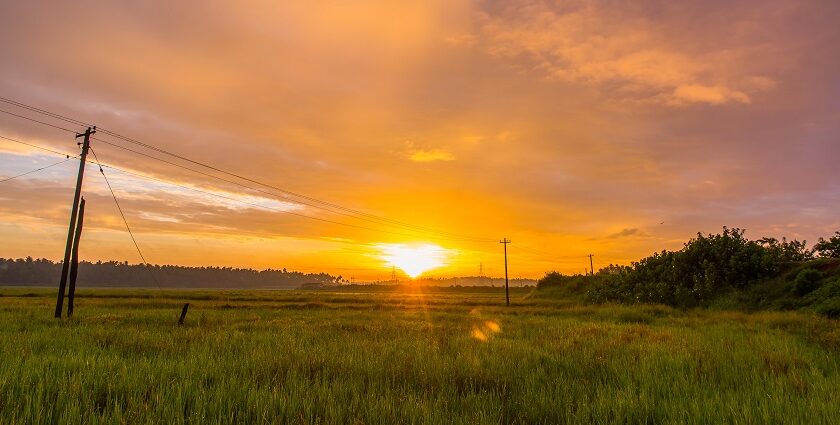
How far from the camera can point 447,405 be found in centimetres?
529

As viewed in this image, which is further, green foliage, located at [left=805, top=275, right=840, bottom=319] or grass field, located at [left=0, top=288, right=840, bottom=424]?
green foliage, located at [left=805, top=275, right=840, bottom=319]

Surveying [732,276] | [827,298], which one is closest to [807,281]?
[827,298]

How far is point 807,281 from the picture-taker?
2739 cm

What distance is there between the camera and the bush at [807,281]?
27.2 metres

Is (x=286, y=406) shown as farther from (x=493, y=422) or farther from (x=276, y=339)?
(x=276, y=339)

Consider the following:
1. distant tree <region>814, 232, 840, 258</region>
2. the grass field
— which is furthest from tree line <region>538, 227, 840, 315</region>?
the grass field

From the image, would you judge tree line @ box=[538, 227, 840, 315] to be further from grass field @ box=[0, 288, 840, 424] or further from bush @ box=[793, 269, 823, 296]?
grass field @ box=[0, 288, 840, 424]

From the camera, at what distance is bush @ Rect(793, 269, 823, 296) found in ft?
89.2

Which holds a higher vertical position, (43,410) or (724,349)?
(43,410)

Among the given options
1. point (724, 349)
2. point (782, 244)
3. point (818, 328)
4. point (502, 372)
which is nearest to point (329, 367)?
point (502, 372)

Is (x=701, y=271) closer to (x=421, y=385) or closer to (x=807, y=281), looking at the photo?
(x=807, y=281)

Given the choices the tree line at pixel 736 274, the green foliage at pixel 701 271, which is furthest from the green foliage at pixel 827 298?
the green foliage at pixel 701 271

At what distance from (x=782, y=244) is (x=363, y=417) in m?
45.2

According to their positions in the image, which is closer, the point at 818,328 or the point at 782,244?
the point at 818,328
